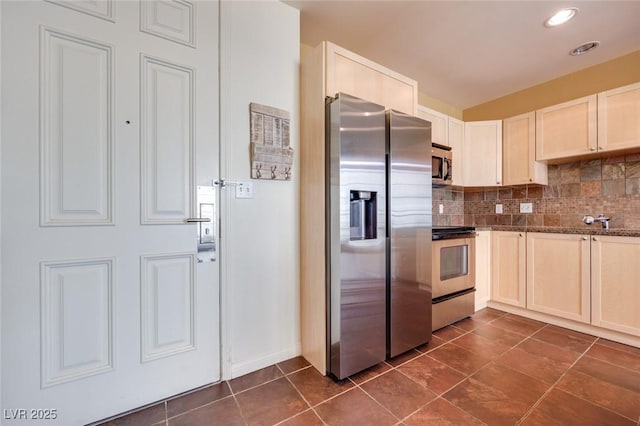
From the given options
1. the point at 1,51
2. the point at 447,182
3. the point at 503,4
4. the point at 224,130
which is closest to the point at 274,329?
the point at 224,130

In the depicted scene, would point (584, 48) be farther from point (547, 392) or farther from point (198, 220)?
point (198, 220)

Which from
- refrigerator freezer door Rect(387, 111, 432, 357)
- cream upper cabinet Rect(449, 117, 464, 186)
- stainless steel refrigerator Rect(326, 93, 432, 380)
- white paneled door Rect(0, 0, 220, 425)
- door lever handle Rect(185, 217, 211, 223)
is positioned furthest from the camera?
cream upper cabinet Rect(449, 117, 464, 186)

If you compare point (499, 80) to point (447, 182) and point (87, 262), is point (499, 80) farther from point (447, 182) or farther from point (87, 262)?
point (87, 262)

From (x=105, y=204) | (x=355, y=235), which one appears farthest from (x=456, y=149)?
(x=105, y=204)

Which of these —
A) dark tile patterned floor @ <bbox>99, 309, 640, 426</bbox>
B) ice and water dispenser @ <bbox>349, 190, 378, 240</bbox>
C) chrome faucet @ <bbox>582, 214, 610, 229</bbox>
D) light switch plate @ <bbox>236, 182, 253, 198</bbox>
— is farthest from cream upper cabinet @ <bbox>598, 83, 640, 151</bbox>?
light switch plate @ <bbox>236, 182, 253, 198</bbox>

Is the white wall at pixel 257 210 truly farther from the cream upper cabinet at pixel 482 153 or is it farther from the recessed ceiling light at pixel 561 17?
the cream upper cabinet at pixel 482 153

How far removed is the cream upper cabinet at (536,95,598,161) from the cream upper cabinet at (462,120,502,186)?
373 mm

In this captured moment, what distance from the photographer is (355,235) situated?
71.4 inches

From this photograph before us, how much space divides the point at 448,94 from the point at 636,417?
3245 mm

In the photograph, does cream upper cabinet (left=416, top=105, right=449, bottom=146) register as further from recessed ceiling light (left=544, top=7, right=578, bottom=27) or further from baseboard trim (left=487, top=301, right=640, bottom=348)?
baseboard trim (left=487, top=301, right=640, bottom=348)

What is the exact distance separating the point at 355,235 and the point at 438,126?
6.22ft

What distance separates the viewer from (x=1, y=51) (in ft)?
3.72

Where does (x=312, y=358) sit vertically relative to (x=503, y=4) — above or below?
below

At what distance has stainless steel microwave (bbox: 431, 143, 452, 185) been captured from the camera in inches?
109
